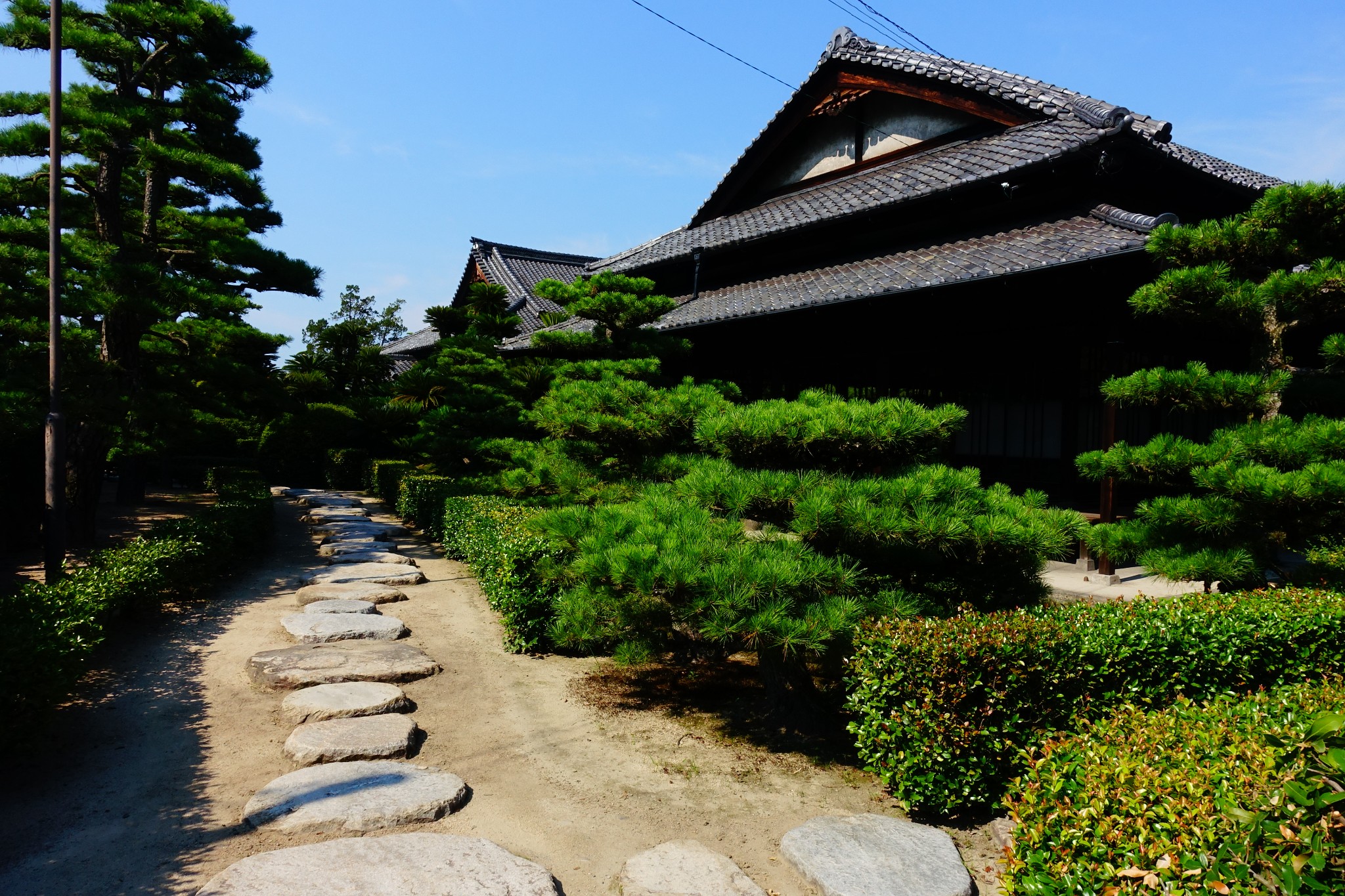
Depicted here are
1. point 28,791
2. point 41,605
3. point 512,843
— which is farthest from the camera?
point 41,605

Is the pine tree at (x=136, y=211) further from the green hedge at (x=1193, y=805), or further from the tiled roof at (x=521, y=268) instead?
the tiled roof at (x=521, y=268)

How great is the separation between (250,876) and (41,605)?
126 inches

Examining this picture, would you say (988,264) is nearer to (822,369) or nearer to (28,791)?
(822,369)

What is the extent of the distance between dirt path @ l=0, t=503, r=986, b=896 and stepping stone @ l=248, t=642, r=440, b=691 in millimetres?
153

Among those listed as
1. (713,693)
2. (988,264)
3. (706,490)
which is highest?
(988,264)

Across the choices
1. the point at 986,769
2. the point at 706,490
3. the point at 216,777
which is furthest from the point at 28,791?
the point at 986,769

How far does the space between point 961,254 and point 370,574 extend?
8003 millimetres

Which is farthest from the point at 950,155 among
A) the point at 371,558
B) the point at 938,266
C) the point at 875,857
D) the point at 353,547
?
the point at 353,547

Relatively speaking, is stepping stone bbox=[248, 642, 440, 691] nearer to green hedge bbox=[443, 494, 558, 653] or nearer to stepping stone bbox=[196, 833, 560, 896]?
green hedge bbox=[443, 494, 558, 653]

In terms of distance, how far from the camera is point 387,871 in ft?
Answer: 10.5

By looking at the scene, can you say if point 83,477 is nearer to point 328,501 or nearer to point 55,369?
point 55,369

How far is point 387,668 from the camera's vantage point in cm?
602

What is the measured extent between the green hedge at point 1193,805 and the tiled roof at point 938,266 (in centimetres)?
448

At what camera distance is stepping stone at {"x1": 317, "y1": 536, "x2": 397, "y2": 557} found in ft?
37.2
